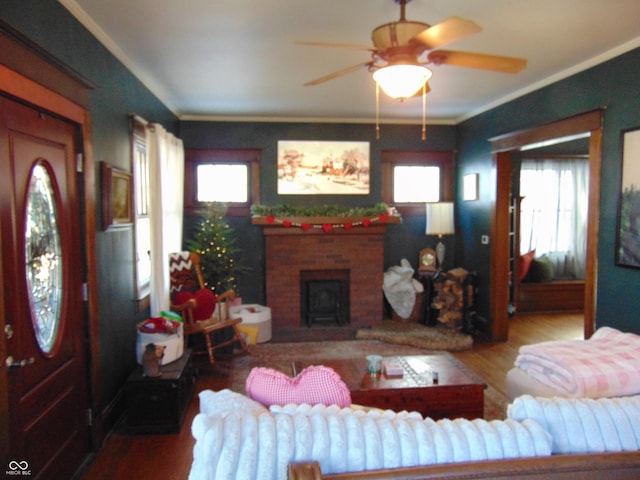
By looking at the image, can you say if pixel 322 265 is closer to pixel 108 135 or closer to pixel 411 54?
pixel 108 135

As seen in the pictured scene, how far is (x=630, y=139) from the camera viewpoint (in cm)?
326

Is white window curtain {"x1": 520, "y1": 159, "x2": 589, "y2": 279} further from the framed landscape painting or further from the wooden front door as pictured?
the wooden front door

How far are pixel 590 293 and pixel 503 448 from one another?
2919 mm

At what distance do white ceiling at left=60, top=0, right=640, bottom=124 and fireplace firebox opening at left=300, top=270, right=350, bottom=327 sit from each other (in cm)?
212

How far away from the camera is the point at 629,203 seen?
3258mm

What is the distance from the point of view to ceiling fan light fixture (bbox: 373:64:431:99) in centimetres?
240

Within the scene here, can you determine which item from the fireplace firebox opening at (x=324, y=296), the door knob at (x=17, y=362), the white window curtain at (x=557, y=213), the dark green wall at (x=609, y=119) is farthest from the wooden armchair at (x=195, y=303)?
the white window curtain at (x=557, y=213)

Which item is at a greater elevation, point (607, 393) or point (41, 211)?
point (41, 211)

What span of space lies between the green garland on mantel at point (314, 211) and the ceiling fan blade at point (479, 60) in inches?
123

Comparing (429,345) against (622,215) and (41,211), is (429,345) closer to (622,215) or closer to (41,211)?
(622,215)

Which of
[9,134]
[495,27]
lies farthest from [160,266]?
[495,27]

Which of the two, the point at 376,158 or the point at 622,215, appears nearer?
the point at 622,215

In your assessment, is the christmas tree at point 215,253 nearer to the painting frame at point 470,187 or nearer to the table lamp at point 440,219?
the table lamp at point 440,219

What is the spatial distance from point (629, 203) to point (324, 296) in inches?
137
